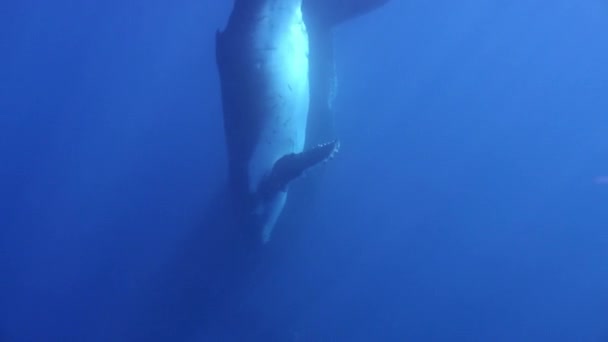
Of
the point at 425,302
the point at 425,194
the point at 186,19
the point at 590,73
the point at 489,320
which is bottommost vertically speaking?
the point at 489,320

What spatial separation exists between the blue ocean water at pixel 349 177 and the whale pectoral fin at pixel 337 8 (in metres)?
2.49

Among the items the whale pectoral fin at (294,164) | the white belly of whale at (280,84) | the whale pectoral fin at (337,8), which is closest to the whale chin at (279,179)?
the whale pectoral fin at (294,164)

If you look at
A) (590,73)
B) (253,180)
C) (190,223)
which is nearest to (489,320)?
(590,73)

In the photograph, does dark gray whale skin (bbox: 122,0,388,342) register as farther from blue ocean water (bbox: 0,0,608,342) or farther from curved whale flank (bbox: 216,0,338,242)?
curved whale flank (bbox: 216,0,338,242)

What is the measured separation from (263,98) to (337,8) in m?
1.29

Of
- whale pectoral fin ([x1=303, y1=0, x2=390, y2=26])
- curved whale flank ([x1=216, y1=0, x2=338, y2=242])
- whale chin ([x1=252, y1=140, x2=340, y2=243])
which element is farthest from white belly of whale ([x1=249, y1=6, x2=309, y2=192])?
whale pectoral fin ([x1=303, y1=0, x2=390, y2=26])

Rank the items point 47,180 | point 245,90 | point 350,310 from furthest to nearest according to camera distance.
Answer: point 350,310 → point 47,180 → point 245,90

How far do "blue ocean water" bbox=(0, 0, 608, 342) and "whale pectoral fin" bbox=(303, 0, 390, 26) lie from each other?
8.17ft

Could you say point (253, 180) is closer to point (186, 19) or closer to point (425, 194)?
point (186, 19)

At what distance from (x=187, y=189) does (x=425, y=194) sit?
12.0 ft

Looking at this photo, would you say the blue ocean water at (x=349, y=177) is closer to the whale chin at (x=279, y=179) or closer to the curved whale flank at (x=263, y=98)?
the whale chin at (x=279, y=179)

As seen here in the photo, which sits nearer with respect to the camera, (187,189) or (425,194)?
(187,189)

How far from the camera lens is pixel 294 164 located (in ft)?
14.7

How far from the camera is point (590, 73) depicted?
8.84 m
